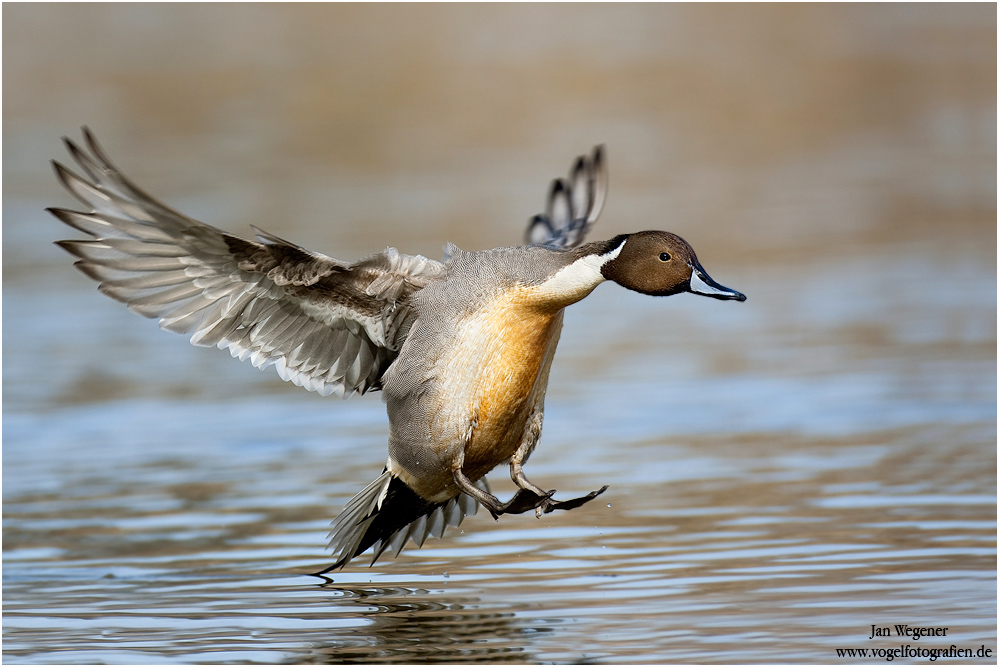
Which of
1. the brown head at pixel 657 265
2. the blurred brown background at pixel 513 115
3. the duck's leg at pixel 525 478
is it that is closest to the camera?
the brown head at pixel 657 265

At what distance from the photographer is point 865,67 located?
23484 mm

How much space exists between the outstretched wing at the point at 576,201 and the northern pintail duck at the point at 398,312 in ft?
5.71

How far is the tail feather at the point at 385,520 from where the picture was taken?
7.27 meters

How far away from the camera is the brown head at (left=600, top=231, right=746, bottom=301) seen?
661 cm

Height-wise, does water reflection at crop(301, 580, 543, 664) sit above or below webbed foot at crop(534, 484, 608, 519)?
below

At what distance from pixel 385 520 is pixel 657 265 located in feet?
6.08

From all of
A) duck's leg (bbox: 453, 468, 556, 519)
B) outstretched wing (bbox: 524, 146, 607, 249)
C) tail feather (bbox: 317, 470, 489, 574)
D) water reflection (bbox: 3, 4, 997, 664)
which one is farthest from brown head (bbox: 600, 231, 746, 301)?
outstretched wing (bbox: 524, 146, 607, 249)

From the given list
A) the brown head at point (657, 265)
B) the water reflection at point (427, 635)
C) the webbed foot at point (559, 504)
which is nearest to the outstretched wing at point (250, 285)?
the brown head at point (657, 265)

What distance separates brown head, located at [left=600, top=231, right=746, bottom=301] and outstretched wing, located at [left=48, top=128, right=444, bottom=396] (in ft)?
2.79

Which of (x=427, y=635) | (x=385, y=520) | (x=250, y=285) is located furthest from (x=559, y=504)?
(x=250, y=285)

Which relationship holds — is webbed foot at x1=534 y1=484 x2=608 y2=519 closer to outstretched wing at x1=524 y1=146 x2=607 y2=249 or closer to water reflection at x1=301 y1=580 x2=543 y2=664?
water reflection at x1=301 y1=580 x2=543 y2=664

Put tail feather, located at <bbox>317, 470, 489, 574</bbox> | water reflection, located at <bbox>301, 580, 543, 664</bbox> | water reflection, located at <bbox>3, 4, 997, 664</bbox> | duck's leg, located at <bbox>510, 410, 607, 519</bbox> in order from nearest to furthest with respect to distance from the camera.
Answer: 1. water reflection, located at <bbox>301, 580, 543, 664</bbox>
2. water reflection, located at <bbox>3, 4, 997, 664</bbox>
3. duck's leg, located at <bbox>510, 410, 607, 519</bbox>
4. tail feather, located at <bbox>317, 470, 489, 574</bbox>

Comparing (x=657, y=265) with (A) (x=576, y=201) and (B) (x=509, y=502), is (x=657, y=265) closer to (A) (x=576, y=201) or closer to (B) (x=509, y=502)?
(B) (x=509, y=502)

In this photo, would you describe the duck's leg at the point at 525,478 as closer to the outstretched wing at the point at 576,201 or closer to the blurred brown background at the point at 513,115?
the outstretched wing at the point at 576,201
